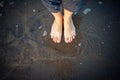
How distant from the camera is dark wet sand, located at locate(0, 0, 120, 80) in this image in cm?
113

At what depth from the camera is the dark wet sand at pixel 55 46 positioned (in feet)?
3.70

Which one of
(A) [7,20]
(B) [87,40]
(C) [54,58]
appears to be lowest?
(C) [54,58]

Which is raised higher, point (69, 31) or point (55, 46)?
point (69, 31)

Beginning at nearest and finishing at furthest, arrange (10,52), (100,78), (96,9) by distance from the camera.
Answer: (100,78) → (10,52) → (96,9)

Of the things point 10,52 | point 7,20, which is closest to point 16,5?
point 7,20

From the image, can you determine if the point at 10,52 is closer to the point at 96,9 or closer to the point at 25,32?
the point at 25,32

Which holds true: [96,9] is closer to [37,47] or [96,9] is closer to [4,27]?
[37,47]

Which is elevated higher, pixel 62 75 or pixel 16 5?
pixel 16 5

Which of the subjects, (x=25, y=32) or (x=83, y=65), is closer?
(x=83, y=65)

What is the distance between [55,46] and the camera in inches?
47.8

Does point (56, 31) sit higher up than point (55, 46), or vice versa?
point (56, 31)

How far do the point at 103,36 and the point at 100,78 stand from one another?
0.32 meters

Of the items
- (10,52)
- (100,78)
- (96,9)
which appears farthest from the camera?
(96,9)

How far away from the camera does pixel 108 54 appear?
117 centimetres
